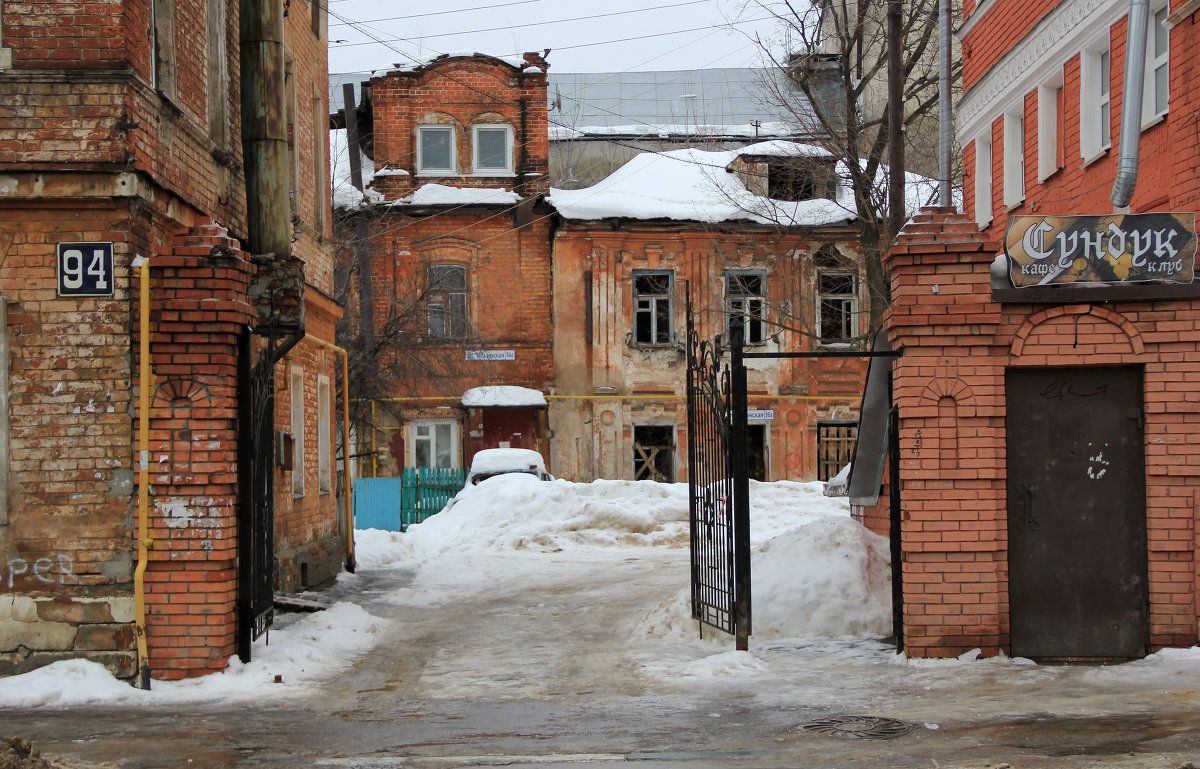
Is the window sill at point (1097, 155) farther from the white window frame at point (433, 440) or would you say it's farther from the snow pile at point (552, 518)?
the white window frame at point (433, 440)

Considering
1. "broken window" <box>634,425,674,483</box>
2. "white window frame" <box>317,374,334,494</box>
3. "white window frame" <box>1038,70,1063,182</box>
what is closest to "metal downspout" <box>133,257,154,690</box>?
"white window frame" <box>317,374,334,494</box>

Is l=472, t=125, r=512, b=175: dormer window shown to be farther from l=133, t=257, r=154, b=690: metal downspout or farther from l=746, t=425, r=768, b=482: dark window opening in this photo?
l=133, t=257, r=154, b=690: metal downspout

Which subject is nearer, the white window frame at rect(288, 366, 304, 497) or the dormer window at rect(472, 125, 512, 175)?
the white window frame at rect(288, 366, 304, 497)

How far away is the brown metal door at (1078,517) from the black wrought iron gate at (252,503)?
5533 mm

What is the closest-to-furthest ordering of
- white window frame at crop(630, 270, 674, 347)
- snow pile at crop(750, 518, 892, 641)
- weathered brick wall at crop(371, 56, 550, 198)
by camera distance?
snow pile at crop(750, 518, 892, 641) → white window frame at crop(630, 270, 674, 347) → weathered brick wall at crop(371, 56, 550, 198)

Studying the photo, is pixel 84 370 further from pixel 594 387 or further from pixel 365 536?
pixel 594 387

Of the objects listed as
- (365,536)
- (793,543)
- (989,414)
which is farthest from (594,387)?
(989,414)

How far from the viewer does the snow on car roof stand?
2392 centimetres

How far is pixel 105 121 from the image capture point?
8352 millimetres

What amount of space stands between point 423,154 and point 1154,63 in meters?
20.0

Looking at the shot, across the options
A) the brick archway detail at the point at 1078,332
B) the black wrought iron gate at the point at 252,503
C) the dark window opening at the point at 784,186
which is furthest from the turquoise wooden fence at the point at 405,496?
the brick archway detail at the point at 1078,332

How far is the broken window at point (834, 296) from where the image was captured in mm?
Answer: 28125

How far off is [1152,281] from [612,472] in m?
19.7

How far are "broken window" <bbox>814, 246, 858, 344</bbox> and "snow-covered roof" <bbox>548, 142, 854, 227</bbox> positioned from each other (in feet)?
3.34
